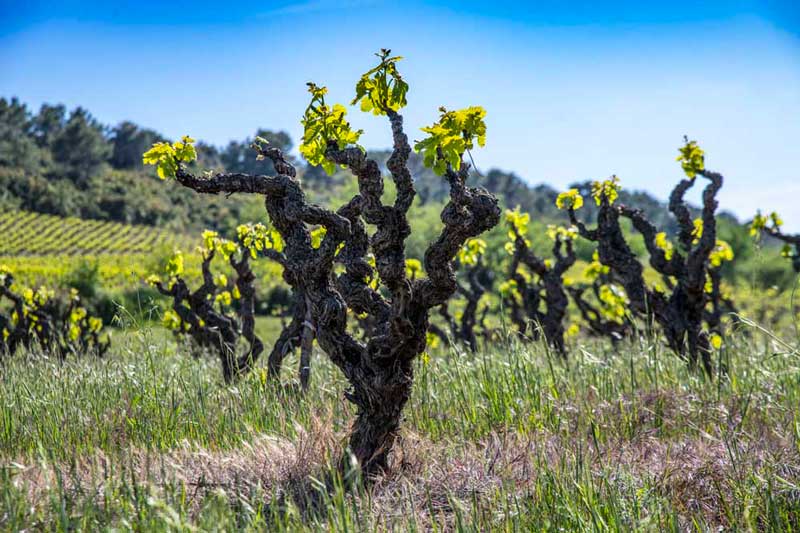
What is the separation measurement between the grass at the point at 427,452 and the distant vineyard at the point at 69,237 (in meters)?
33.3

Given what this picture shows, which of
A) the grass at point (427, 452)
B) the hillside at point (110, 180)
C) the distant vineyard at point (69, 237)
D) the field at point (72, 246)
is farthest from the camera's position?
the hillside at point (110, 180)

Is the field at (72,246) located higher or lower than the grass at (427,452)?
lower

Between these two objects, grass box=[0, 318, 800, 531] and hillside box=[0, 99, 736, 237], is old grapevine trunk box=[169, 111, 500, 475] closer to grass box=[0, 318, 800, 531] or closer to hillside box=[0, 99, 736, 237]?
grass box=[0, 318, 800, 531]

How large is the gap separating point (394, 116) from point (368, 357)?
133 centimetres

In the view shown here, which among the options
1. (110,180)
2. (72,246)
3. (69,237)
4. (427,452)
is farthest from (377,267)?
(110,180)

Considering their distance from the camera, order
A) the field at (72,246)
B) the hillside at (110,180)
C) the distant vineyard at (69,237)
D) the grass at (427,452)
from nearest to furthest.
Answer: the grass at (427,452) < the field at (72,246) < the distant vineyard at (69,237) < the hillside at (110,180)

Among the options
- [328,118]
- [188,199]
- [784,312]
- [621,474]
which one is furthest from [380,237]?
[188,199]

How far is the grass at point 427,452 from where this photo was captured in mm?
2508

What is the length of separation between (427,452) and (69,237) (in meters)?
45.4

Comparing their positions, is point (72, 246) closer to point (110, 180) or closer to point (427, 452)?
point (110, 180)

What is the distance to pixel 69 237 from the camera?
4238 cm

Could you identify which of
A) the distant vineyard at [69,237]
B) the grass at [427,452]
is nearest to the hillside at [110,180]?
the distant vineyard at [69,237]

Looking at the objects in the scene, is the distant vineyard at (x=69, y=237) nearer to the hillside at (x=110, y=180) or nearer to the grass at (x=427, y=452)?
the hillside at (x=110, y=180)

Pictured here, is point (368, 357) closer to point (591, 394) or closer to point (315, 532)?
point (315, 532)
